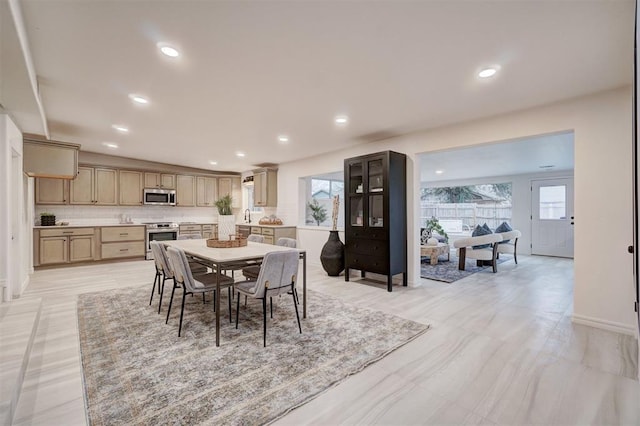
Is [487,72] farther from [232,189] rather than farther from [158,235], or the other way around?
[232,189]

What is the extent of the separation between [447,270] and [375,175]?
2.70 meters

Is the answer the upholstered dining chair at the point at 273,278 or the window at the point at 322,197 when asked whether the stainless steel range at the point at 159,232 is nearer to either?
the window at the point at 322,197

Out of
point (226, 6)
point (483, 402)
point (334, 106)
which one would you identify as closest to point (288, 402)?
point (483, 402)

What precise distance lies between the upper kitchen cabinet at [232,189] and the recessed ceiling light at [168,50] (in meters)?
6.32

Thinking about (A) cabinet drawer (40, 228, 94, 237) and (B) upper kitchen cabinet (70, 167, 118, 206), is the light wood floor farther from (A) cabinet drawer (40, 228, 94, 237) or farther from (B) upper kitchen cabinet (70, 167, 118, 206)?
(B) upper kitchen cabinet (70, 167, 118, 206)

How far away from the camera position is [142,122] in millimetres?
4152

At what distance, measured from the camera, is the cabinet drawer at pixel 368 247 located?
432 cm

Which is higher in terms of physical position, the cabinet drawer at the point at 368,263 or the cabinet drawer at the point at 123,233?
the cabinet drawer at the point at 123,233

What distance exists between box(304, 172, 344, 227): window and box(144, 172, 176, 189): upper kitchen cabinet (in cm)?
361

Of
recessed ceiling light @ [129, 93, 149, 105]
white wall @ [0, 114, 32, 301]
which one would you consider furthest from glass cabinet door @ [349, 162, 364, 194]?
white wall @ [0, 114, 32, 301]

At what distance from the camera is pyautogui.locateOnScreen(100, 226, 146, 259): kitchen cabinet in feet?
20.5

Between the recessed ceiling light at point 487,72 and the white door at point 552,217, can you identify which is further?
the white door at point 552,217

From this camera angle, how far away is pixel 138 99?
130 inches

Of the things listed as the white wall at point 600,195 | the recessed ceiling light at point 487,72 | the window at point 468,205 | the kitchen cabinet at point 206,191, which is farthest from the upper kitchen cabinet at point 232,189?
the recessed ceiling light at point 487,72
